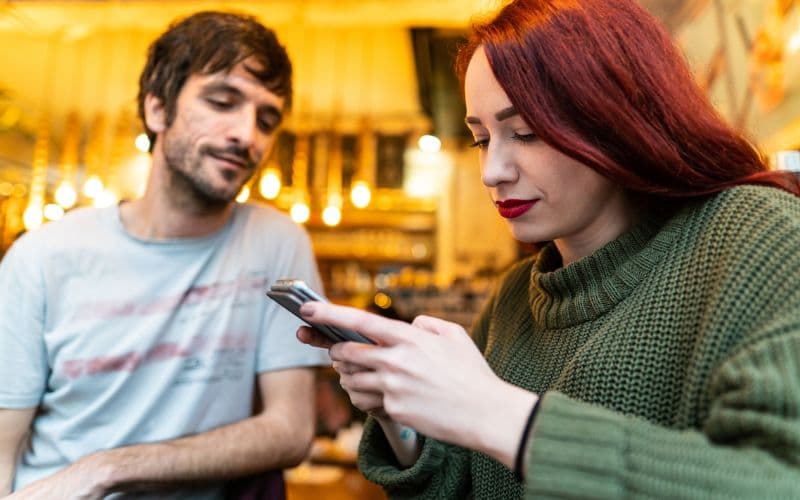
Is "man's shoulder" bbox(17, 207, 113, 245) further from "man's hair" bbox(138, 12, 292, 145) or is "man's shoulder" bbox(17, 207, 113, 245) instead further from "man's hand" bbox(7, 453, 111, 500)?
"man's hand" bbox(7, 453, 111, 500)

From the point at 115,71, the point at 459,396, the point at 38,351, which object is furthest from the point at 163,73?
the point at 115,71

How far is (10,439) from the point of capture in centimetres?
145

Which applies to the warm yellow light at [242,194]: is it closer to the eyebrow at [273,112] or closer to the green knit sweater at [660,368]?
the eyebrow at [273,112]

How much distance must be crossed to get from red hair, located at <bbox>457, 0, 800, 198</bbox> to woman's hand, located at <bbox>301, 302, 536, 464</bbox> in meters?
0.33

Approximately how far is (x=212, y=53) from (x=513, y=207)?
107 cm

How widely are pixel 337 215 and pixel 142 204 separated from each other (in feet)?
10.3

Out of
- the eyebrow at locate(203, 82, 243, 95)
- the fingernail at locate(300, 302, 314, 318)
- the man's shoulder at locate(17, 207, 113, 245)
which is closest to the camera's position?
the fingernail at locate(300, 302, 314, 318)

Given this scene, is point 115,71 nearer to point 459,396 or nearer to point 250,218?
point 250,218

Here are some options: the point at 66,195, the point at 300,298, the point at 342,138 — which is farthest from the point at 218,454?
the point at 342,138

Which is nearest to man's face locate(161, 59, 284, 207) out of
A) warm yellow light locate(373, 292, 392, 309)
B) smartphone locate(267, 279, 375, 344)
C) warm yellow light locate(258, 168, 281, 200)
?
smartphone locate(267, 279, 375, 344)

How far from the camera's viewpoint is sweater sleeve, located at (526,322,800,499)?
636mm

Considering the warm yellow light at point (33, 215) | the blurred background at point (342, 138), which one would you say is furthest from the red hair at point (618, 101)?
the warm yellow light at point (33, 215)

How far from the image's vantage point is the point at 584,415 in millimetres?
689

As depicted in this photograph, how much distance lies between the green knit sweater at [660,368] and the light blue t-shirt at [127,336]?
522 millimetres
